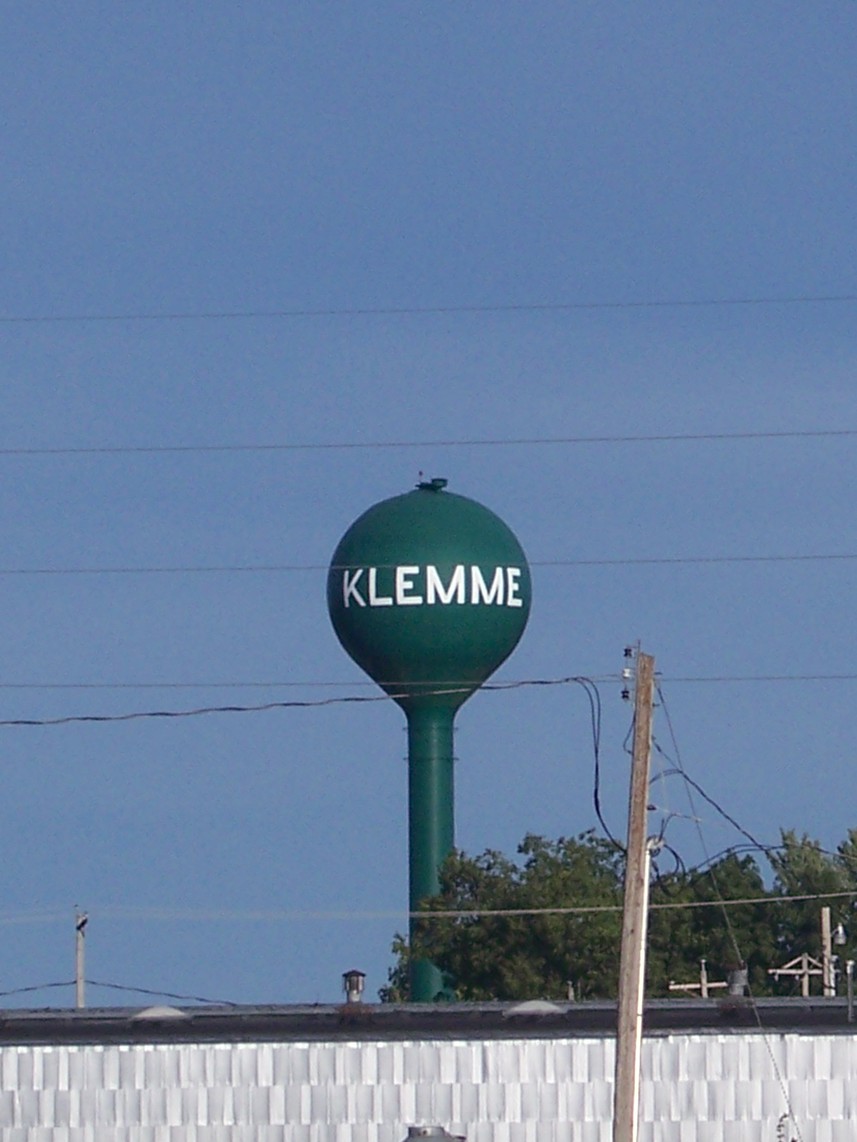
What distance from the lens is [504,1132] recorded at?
37875 mm

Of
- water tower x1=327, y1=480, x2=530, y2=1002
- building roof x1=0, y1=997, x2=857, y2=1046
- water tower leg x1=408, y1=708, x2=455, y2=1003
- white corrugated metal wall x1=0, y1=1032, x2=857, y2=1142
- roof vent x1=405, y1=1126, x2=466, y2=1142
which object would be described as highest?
water tower x1=327, y1=480, x2=530, y2=1002

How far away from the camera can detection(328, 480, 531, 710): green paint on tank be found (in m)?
61.2

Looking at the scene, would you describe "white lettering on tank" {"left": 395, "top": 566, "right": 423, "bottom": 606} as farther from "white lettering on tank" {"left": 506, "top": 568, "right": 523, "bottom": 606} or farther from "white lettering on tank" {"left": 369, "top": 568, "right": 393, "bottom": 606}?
"white lettering on tank" {"left": 506, "top": 568, "right": 523, "bottom": 606}

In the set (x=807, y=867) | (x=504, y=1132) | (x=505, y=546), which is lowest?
(x=504, y=1132)

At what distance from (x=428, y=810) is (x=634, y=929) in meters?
35.0

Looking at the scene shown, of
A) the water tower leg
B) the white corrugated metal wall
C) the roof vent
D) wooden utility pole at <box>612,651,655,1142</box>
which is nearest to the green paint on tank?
the water tower leg

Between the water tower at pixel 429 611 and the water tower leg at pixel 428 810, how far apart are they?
0.08 feet

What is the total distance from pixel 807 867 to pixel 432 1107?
5644 centimetres

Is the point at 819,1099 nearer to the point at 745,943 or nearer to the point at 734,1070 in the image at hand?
the point at 734,1070

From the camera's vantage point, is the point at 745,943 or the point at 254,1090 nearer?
the point at 254,1090

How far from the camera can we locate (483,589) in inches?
2440

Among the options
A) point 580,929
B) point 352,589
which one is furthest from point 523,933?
point 352,589

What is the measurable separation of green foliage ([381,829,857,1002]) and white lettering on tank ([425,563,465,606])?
7665 mm

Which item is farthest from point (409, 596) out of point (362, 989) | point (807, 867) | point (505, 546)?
point (807, 867)
